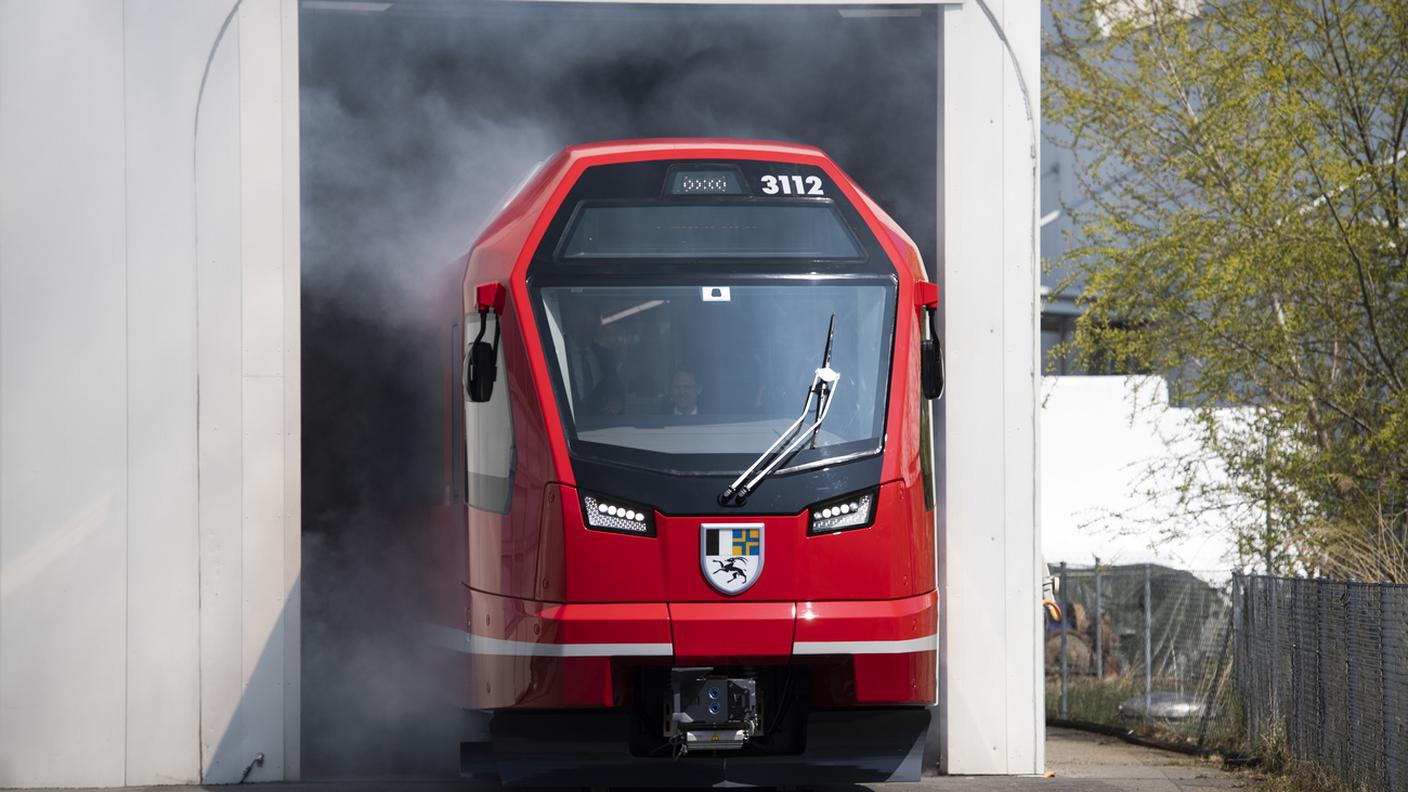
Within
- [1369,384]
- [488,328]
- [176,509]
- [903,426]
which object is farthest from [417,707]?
[1369,384]

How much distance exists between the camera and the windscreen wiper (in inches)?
276

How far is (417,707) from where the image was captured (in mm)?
10172

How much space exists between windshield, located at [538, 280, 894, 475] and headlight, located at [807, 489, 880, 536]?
0.67 feet

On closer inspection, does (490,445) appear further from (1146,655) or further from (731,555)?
(1146,655)

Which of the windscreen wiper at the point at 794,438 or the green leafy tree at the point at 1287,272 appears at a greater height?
the green leafy tree at the point at 1287,272

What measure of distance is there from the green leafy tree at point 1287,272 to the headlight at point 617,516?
Result: 5696 mm

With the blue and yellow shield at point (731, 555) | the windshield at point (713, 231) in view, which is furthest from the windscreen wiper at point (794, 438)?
the windshield at point (713, 231)

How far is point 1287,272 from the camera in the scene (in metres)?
13.1

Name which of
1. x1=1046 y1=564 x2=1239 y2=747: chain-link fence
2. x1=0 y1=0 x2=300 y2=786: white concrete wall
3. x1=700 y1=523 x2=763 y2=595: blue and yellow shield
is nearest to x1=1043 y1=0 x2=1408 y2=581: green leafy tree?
x1=1046 y1=564 x2=1239 y2=747: chain-link fence

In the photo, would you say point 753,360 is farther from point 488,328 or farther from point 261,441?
point 261,441

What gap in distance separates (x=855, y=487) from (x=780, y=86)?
495 cm

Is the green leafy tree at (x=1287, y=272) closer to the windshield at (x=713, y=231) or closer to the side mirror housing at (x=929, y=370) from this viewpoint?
the side mirror housing at (x=929, y=370)

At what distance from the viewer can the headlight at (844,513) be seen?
709cm

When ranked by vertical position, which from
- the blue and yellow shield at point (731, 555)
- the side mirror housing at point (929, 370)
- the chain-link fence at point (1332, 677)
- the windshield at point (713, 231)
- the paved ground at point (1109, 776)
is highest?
the windshield at point (713, 231)
